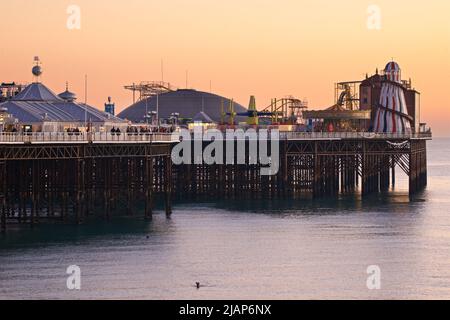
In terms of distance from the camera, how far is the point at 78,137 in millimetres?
95625

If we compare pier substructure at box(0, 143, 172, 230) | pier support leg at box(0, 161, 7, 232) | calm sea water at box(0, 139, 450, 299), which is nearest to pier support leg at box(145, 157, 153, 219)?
Result: pier substructure at box(0, 143, 172, 230)

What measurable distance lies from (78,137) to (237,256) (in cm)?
1806

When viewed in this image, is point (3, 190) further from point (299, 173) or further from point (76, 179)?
point (299, 173)

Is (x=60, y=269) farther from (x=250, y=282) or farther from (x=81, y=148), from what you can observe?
(x=81, y=148)

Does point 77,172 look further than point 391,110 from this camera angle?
No

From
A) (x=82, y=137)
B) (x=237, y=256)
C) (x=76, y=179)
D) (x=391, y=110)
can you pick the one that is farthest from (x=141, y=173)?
(x=391, y=110)

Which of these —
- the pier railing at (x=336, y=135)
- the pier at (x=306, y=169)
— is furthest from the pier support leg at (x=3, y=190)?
the pier railing at (x=336, y=135)

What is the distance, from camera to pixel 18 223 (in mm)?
97812

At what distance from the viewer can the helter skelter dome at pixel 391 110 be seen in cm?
16288

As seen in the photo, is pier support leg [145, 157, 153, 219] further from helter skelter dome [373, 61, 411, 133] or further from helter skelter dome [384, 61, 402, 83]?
helter skelter dome [384, 61, 402, 83]

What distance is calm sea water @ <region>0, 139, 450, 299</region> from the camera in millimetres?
70312

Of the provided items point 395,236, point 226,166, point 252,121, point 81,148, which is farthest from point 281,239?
point 252,121

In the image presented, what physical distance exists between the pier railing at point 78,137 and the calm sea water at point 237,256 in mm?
6149

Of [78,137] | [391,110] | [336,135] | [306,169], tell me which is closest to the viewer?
[78,137]
